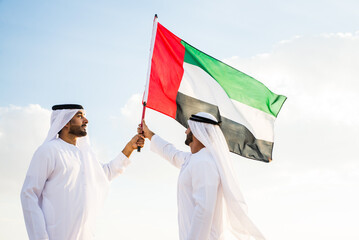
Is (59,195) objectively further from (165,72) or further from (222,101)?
(222,101)

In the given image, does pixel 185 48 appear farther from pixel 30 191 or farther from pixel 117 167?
pixel 30 191

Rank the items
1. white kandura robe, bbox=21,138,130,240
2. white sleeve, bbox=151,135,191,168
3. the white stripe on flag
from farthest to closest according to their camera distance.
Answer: the white stripe on flag < white sleeve, bbox=151,135,191,168 < white kandura robe, bbox=21,138,130,240

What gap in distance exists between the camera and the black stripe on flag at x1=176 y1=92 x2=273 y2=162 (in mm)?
7738

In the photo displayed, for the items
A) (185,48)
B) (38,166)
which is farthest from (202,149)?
(185,48)

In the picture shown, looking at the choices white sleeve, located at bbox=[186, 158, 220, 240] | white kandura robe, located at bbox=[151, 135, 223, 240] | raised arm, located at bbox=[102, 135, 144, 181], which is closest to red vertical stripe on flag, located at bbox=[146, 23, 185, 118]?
raised arm, located at bbox=[102, 135, 144, 181]

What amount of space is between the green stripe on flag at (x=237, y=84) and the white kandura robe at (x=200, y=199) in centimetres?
242

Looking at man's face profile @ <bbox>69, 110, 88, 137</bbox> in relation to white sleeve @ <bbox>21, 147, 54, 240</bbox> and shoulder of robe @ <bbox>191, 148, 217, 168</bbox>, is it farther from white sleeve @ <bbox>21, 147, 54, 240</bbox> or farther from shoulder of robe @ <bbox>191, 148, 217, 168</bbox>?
shoulder of robe @ <bbox>191, 148, 217, 168</bbox>

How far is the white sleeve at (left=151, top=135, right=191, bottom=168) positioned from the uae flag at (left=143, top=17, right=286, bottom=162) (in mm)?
605

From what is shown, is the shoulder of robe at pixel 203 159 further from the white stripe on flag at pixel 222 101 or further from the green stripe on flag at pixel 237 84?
the green stripe on flag at pixel 237 84

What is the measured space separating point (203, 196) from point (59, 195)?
1.81 metres

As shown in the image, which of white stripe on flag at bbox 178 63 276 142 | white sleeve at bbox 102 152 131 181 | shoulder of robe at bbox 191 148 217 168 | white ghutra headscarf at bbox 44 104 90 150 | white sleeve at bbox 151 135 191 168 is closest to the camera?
shoulder of robe at bbox 191 148 217 168

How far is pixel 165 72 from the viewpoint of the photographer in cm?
790

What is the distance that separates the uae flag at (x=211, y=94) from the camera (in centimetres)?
775

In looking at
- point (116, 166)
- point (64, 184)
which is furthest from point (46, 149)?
point (116, 166)
